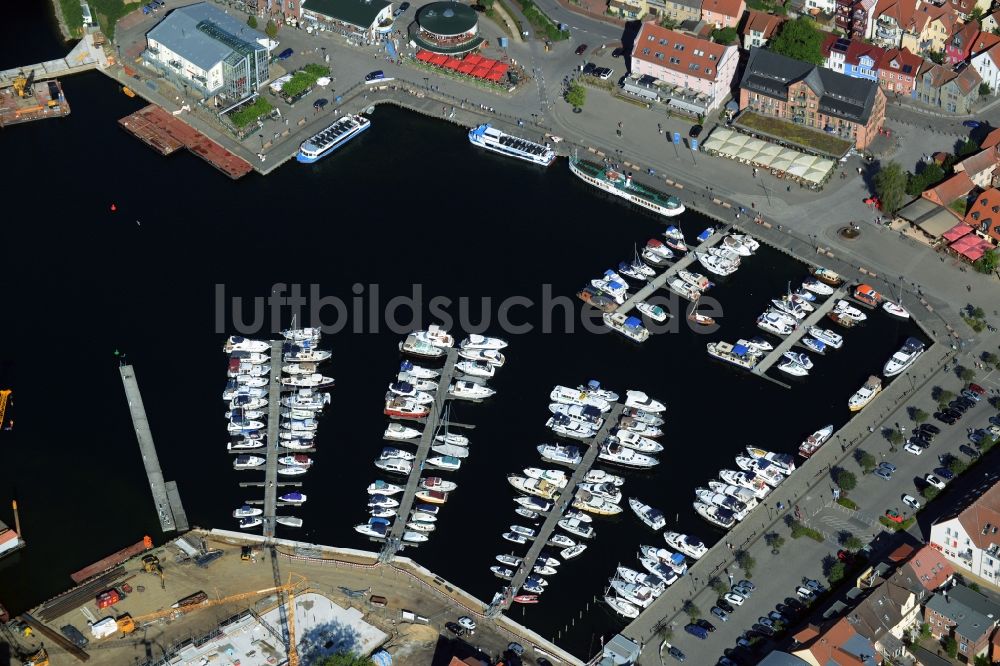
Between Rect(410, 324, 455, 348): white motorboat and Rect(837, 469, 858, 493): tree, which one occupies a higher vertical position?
Rect(837, 469, 858, 493): tree

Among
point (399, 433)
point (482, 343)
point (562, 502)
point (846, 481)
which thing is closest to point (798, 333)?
point (846, 481)

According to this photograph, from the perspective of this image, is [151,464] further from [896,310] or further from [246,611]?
[896,310]

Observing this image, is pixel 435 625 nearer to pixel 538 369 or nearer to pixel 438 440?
pixel 438 440

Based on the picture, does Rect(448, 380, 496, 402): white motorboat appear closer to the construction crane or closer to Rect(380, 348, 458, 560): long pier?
Rect(380, 348, 458, 560): long pier

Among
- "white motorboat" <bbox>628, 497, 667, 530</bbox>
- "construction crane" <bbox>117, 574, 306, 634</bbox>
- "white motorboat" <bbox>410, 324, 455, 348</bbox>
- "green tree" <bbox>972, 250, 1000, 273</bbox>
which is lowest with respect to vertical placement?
"construction crane" <bbox>117, 574, 306, 634</bbox>

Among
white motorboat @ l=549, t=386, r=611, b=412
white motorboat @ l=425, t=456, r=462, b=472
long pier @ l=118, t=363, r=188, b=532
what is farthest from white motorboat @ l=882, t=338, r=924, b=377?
long pier @ l=118, t=363, r=188, b=532

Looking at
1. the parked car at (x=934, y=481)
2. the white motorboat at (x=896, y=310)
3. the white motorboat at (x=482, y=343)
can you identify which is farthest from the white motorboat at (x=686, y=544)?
the white motorboat at (x=896, y=310)
